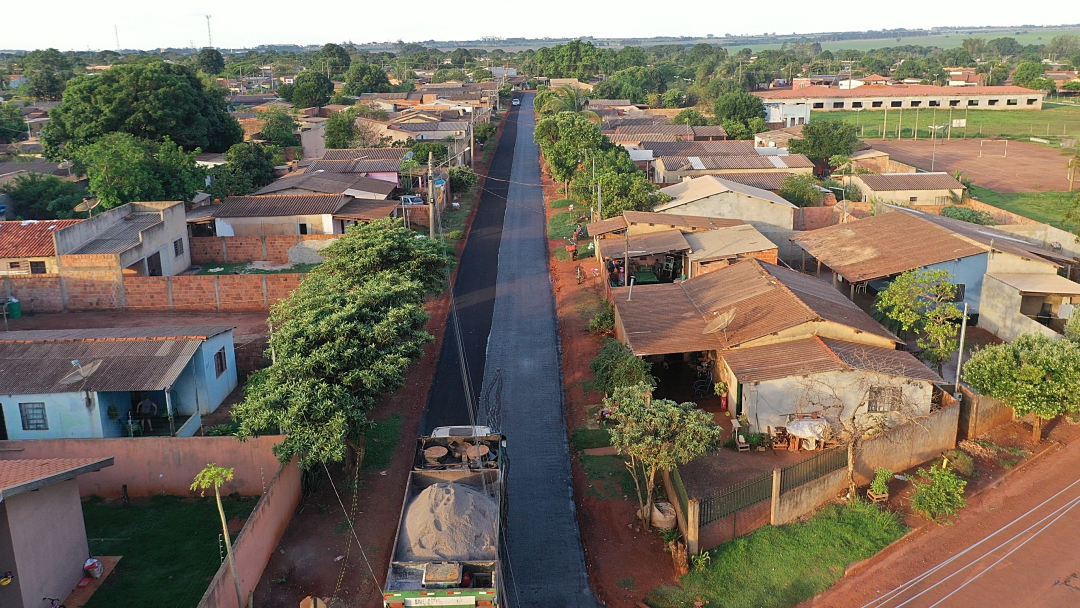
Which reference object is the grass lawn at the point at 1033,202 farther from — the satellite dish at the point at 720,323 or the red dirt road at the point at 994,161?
the satellite dish at the point at 720,323

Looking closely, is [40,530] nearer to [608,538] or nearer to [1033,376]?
[608,538]

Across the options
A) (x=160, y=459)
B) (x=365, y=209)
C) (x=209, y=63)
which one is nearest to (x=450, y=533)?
(x=160, y=459)

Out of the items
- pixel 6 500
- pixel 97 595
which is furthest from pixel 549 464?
pixel 6 500

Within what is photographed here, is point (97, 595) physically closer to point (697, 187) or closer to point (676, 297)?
point (676, 297)

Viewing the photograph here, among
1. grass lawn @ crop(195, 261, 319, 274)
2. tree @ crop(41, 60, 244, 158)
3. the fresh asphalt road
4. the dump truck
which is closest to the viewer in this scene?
the dump truck

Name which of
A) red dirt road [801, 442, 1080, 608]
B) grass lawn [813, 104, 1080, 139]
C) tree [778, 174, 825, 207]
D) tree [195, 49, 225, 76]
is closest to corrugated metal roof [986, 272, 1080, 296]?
red dirt road [801, 442, 1080, 608]

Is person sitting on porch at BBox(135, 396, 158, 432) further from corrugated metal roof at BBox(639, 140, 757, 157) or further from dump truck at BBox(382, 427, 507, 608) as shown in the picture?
corrugated metal roof at BBox(639, 140, 757, 157)
